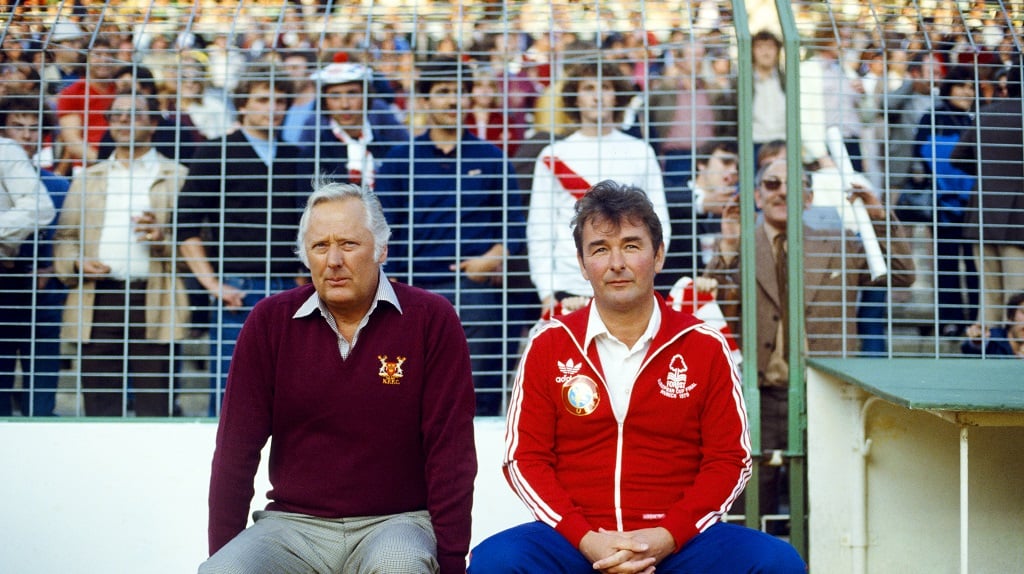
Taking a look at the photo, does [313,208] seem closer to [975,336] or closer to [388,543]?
[388,543]

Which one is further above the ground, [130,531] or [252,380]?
[252,380]

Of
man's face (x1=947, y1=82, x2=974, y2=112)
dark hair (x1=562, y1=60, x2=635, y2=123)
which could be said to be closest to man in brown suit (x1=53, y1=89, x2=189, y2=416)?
dark hair (x1=562, y1=60, x2=635, y2=123)

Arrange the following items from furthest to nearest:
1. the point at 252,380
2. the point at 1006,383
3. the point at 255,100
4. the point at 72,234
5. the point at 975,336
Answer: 1. the point at 255,100
2. the point at 72,234
3. the point at 975,336
4. the point at 1006,383
5. the point at 252,380

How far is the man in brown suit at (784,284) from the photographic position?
414cm

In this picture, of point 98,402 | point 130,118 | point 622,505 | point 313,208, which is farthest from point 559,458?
point 130,118

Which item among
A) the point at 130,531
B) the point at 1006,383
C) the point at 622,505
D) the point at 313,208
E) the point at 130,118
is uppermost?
the point at 130,118

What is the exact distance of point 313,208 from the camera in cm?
308

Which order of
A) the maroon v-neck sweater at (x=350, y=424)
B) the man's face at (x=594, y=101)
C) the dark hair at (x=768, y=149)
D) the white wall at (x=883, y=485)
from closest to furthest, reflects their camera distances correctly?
the maroon v-neck sweater at (x=350, y=424)
the white wall at (x=883, y=485)
the man's face at (x=594, y=101)
the dark hair at (x=768, y=149)

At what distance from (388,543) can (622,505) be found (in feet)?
2.16

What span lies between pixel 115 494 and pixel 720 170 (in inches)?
105

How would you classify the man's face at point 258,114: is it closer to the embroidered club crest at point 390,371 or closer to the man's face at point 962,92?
the embroidered club crest at point 390,371

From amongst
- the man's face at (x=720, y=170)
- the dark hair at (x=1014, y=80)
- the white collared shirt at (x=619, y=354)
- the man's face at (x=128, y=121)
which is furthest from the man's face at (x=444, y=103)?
the dark hair at (x=1014, y=80)

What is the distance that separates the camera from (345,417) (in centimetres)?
302

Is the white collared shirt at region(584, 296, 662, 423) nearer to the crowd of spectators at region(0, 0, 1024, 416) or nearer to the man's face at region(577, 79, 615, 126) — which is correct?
the crowd of spectators at region(0, 0, 1024, 416)
